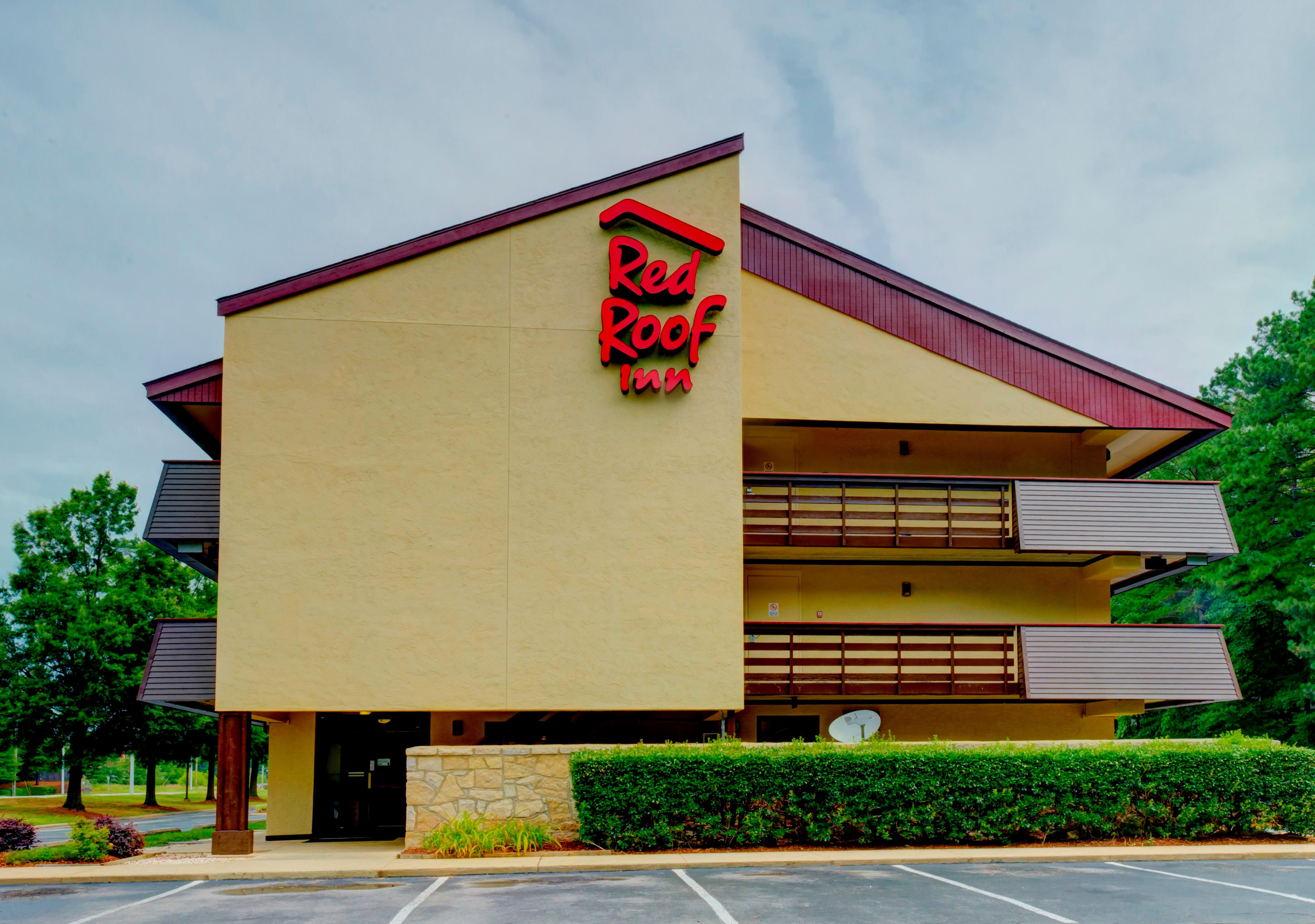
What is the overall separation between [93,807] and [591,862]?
1512 inches

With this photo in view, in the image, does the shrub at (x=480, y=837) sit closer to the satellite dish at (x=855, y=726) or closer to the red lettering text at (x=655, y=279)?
the satellite dish at (x=855, y=726)

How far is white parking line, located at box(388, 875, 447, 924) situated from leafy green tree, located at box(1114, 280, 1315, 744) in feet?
85.5

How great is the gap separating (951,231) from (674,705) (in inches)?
903

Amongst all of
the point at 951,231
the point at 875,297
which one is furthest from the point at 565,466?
the point at 951,231

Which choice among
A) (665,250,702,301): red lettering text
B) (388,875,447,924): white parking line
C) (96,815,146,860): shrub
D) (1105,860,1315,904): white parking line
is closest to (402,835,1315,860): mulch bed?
(1105,860,1315,904): white parking line

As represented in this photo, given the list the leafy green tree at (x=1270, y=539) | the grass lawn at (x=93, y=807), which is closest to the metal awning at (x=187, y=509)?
the grass lawn at (x=93, y=807)

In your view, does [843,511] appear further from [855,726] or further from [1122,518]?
[1122,518]

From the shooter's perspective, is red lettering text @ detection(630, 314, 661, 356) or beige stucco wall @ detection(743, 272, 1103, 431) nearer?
red lettering text @ detection(630, 314, 661, 356)

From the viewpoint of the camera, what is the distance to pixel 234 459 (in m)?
15.7

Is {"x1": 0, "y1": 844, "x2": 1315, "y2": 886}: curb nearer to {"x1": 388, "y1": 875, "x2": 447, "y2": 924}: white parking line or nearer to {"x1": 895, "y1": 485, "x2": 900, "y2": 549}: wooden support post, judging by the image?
{"x1": 388, "y1": 875, "x2": 447, "y2": 924}: white parking line

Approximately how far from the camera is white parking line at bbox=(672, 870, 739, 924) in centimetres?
916

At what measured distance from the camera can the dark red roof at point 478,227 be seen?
16.0m

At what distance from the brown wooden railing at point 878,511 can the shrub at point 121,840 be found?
412 inches

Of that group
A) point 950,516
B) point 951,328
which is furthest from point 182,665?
point 951,328
